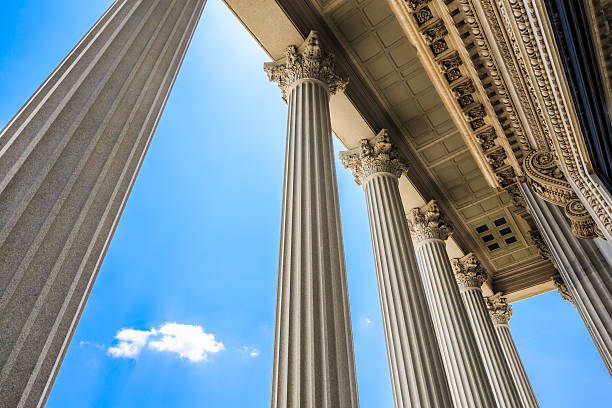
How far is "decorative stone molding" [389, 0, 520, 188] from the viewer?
740 centimetres

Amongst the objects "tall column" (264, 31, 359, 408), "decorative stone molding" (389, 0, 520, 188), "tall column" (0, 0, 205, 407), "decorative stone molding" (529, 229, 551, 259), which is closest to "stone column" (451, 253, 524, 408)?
"decorative stone molding" (529, 229, 551, 259)

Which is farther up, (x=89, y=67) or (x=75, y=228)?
(x=89, y=67)

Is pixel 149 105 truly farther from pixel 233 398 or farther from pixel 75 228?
pixel 233 398

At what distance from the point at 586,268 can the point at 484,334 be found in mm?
8174

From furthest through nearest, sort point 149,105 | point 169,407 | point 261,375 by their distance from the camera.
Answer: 1. point 261,375
2. point 169,407
3. point 149,105

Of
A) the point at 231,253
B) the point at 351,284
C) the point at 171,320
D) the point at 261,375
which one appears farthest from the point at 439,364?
the point at 351,284

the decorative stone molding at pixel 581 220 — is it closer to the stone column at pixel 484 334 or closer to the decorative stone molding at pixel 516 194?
the decorative stone molding at pixel 516 194

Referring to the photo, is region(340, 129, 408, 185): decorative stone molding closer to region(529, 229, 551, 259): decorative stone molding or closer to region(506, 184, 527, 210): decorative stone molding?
region(506, 184, 527, 210): decorative stone molding

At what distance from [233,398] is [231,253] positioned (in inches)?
570

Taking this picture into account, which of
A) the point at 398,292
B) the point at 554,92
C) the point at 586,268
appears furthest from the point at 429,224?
the point at 554,92

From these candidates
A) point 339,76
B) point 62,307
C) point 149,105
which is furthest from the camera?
point 339,76

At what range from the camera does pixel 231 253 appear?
42062mm

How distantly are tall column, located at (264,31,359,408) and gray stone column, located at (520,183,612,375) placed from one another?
4.96m

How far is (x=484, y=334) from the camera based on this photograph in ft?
49.1
